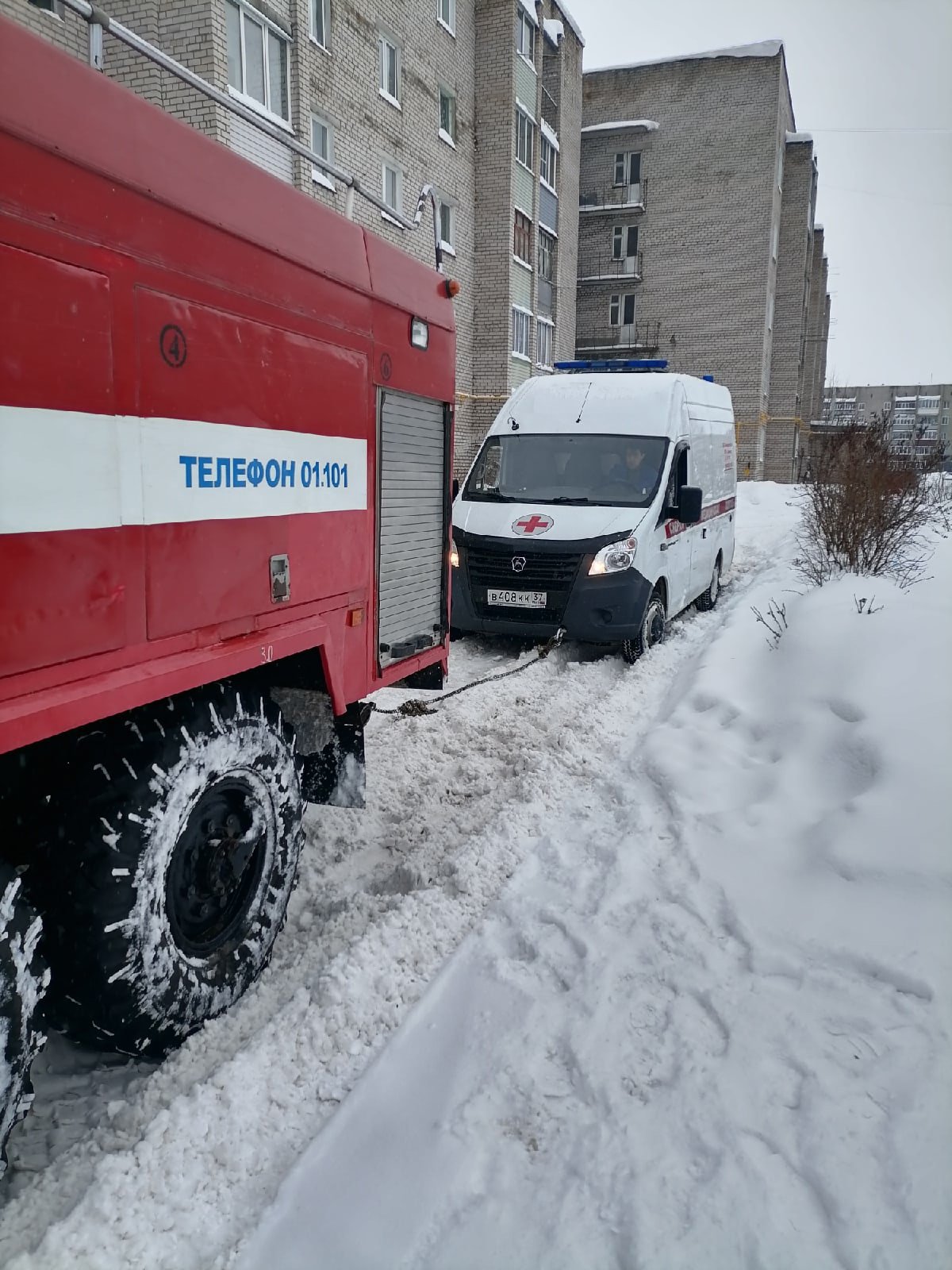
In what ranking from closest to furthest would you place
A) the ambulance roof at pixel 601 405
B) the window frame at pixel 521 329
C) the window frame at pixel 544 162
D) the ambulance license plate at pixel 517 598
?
the ambulance license plate at pixel 517 598 → the ambulance roof at pixel 601 405 → the window frame at pixel 521 329 → the window frame at pixel 544 162

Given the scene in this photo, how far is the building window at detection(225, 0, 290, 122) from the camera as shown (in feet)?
43.7

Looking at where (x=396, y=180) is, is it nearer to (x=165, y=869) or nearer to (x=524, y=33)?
(x=524, y=33)

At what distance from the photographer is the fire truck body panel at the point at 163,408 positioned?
1.91 meters

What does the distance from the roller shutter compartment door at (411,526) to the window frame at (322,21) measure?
49.2 ft

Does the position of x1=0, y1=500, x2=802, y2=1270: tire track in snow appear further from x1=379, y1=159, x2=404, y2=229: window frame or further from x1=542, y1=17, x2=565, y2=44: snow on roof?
x1=542, y1=17, x2=565, y2=44: snow on roof

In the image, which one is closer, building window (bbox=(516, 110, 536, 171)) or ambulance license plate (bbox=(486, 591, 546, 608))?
ambulance license plate (bbox=(486, 591, 546, 608))

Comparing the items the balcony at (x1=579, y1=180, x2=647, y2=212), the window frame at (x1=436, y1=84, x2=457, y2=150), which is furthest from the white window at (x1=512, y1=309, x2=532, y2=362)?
the balcony at (x1=579, y1=180, x2=647, y2=212)

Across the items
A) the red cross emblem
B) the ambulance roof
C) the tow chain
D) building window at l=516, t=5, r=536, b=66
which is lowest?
the tow chain

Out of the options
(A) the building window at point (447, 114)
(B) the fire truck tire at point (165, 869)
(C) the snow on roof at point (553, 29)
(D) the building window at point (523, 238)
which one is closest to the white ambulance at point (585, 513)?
(B) the fire truck tire at point (165, 869)

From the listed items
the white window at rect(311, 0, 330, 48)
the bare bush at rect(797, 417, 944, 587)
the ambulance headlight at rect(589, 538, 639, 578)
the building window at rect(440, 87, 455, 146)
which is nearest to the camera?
the ambulance headlight at rect(589, 538, 639, 578)

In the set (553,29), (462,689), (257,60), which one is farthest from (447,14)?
(462,689)

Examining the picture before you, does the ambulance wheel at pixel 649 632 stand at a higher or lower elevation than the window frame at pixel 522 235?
lower

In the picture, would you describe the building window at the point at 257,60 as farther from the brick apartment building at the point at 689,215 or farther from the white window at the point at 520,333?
the brick apartment building at the point at 689,215

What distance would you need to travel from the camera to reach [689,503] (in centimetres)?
746
